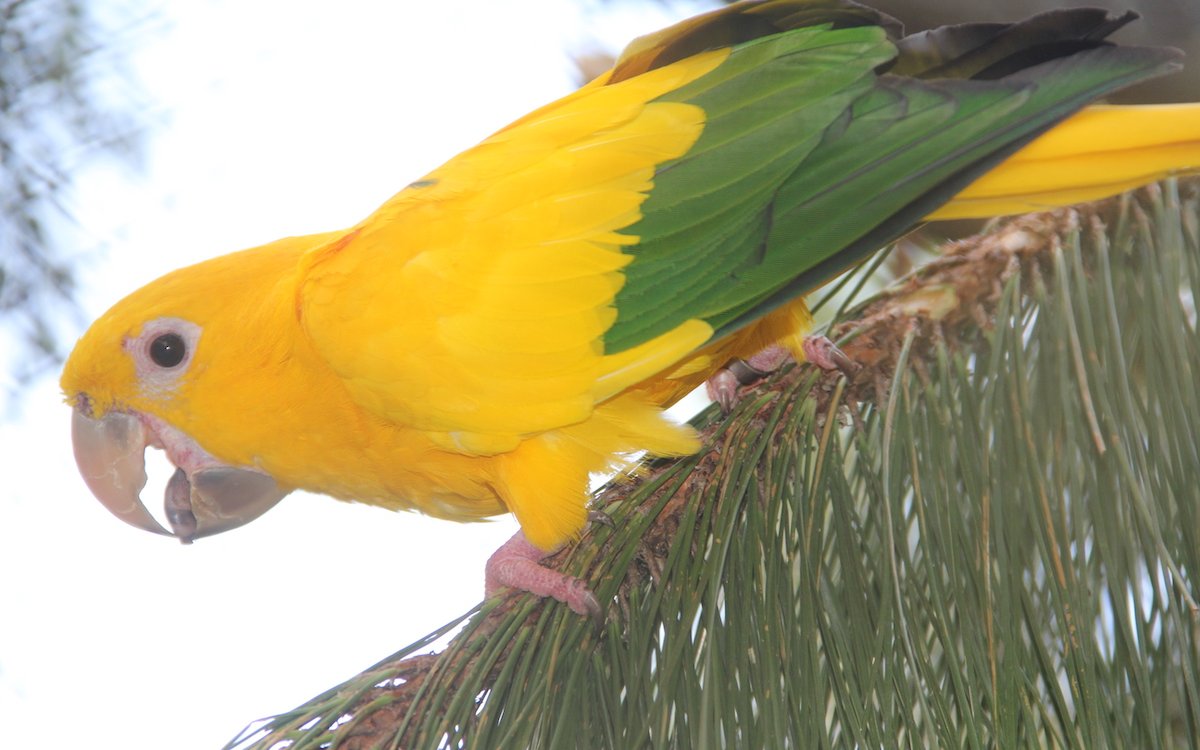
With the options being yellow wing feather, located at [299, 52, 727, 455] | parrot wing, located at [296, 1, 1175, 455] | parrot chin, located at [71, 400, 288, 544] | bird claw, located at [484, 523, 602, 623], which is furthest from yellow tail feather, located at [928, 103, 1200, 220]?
parrot chin, located at [71, 400, 288, 544]

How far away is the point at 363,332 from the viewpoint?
4.08 feet

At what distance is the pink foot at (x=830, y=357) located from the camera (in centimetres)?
102

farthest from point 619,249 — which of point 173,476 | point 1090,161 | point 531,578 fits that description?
point 173,476

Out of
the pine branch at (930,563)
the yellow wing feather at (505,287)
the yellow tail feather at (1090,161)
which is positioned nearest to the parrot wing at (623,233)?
the yellow wing feather at (505,287)

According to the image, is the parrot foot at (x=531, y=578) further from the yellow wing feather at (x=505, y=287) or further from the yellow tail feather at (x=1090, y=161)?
the yellow tail feather at (x=1090, y=161)

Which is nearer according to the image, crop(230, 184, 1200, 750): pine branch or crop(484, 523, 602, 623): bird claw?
crop(230, 184, 1200, 750): pine branch

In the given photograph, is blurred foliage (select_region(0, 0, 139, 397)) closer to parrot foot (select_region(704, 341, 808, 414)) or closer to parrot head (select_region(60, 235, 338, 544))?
parrot head (select_region(60, 235, 338, 544))

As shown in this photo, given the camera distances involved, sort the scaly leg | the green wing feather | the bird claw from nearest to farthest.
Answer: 1. the bird claw
2. the green wing feather
3. the scaly leg

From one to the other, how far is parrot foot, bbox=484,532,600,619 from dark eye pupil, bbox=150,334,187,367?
575 mm

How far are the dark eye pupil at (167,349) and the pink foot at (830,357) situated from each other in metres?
0.95

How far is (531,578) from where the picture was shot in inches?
41.8

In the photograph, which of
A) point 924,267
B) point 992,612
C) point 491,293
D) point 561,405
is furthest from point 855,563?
point 491,293

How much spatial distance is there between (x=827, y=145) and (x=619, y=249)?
0.29 metres

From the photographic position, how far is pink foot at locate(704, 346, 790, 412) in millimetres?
1415
